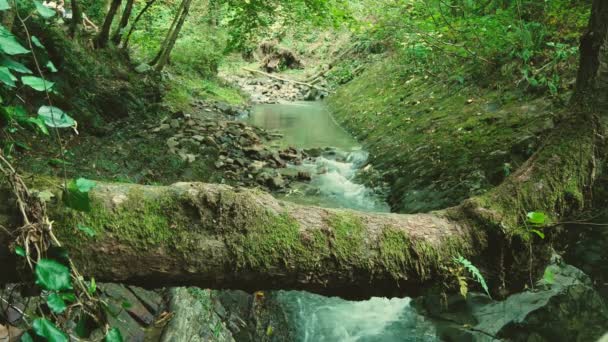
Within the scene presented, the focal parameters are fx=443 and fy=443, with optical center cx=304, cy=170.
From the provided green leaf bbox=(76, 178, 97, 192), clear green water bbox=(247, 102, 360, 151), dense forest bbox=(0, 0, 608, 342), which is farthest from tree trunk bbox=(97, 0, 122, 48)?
green leaf bbox=(76, 178, 97, 192)

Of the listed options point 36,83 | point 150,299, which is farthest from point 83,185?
point 150,299

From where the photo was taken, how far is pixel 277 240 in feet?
6.06

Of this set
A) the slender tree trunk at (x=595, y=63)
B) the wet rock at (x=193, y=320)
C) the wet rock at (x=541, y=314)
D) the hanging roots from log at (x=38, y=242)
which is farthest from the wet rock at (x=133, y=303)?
the slender tree trunk at (x=595, y=63)

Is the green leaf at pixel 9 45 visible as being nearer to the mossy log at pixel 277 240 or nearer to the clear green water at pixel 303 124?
the mossy log at pixel 277 240

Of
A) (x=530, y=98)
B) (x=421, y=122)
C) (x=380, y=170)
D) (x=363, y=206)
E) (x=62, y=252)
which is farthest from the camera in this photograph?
(x=421, y=122)

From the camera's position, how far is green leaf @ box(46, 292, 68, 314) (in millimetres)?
1174

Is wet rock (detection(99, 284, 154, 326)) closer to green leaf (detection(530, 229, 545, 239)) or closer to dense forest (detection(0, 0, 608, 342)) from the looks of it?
dense forest (detection(0, 0, 608, 342))

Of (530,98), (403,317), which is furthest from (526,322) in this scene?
(530,98)

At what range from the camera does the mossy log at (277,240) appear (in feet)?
5.38

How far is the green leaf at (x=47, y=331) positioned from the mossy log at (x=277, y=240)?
0.41 metres

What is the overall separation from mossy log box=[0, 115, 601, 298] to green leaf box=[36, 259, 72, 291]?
31 cm

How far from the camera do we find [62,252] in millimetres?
1241

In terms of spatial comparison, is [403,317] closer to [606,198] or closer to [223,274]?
[606,198]

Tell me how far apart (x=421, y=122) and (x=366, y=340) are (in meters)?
4.85
